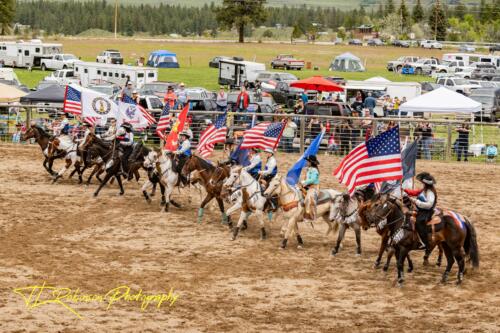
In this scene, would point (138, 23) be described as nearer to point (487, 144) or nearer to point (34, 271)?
point (487, 144)

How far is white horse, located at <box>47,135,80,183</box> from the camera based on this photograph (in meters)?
24.3

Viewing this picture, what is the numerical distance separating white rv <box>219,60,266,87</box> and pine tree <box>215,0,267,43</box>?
171 ft

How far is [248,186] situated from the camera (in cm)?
1841

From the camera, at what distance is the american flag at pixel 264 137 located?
1967cm

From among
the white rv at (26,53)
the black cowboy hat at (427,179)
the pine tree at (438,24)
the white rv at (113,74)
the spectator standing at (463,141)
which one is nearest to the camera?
the black cowboy hat at (427,179)

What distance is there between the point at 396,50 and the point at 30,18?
88583mm

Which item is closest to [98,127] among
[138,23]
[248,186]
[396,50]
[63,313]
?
[248,186]

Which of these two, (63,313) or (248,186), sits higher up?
(248,186)

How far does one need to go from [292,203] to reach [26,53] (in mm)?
57843

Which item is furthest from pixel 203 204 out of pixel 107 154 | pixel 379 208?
pixel 379 208

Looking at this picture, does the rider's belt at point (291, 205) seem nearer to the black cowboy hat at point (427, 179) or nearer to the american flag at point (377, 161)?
the american flag at point (377, 161)

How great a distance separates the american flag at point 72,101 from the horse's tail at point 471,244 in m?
13.7

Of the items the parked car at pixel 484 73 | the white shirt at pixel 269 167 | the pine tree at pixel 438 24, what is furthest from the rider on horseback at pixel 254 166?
the pine tree at pixel 438 24

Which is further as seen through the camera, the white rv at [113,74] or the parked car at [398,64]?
the parked car at [398,64]
